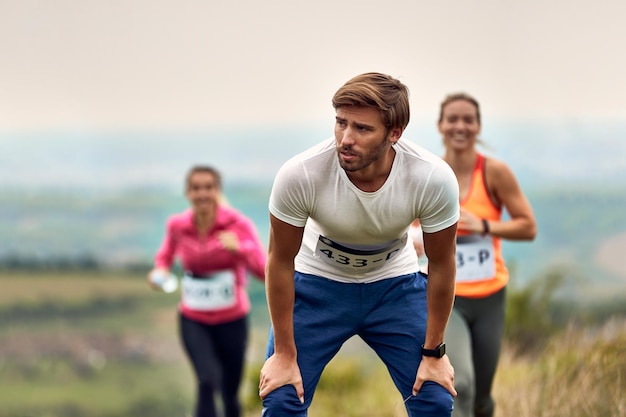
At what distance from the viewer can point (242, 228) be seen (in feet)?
20.7

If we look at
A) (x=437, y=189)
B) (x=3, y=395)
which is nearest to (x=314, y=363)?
(x=437, y=189)

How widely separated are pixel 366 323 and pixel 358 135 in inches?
35.3

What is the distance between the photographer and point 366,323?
3.62 meters

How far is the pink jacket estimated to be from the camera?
20.3 ft

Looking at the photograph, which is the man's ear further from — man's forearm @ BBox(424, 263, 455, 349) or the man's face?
man's forearm @ BBox(424, 263, 455, 349)

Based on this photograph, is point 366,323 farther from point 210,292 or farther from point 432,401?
point 210,292

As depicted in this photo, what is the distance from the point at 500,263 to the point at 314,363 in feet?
5.71

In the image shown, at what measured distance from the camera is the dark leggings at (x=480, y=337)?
4.53 m

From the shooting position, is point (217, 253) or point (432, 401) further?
point (217, 253)

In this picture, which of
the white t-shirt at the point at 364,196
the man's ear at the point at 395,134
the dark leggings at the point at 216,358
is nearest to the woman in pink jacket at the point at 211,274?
the dark leggings at the point at 216,358

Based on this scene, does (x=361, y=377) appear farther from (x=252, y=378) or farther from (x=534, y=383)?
(x=534, y=383)

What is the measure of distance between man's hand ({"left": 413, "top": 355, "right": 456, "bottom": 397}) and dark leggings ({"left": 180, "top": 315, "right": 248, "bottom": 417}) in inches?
109

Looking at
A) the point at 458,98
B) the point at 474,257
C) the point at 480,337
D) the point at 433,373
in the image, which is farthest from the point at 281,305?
the point at 458,98

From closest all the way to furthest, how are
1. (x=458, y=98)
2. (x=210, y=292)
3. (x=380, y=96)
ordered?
(x=380, y=96), (x=458, y=98), (x=210, y=292)
